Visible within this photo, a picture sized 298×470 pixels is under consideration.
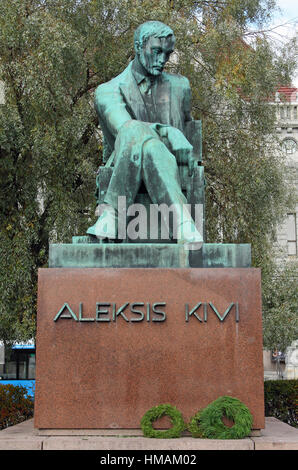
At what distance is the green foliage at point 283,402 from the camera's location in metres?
9.39

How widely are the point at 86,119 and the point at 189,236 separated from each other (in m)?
7.02

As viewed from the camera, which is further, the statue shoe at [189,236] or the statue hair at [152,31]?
the statue hair at [152,31]

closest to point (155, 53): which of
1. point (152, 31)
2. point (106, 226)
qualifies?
point (152, 31)

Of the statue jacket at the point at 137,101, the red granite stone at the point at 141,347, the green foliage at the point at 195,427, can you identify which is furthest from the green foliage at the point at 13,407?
the green foliage at the point at 195,427

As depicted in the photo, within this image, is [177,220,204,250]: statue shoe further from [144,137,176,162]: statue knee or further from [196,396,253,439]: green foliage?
[196,396,253,439]: green foliage

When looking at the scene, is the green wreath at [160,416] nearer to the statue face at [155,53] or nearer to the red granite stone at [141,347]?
the red granite stone at [141,347]

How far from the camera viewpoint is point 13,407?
9.04 metres

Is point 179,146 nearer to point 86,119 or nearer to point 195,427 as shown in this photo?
point 195,427

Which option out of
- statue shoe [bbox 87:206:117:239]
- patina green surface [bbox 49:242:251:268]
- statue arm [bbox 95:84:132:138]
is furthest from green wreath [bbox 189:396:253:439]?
statue arm [bbox 95:84:132:138]

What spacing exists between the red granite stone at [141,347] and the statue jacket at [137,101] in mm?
1768

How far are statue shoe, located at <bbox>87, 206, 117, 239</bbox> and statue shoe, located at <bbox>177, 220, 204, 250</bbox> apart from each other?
1.95 ft

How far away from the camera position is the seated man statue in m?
5.70

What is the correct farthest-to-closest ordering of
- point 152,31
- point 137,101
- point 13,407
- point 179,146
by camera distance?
point 13,407 → point 137,101 → point 152,31 → point 179,146
